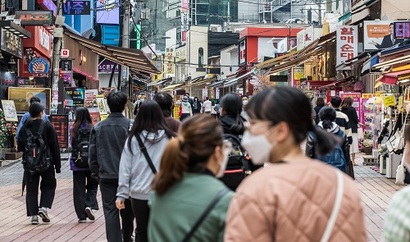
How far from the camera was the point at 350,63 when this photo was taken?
27.2 metres

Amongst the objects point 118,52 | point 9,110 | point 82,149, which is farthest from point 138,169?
point 118,52

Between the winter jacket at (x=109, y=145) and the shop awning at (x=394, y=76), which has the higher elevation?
the shop awning at (x=394, y=76)

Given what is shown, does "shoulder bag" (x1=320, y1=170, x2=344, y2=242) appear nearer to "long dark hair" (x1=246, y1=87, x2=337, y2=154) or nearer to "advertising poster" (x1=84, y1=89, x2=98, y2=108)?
"long dark hair" (x1=246, y1=87, x2=337, y2=154)

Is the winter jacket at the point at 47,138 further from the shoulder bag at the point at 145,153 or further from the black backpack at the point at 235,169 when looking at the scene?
the shoulder bag at the point at 145,153

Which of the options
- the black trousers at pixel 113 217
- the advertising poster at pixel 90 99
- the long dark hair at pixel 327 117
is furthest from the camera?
the advertising poster at pixel 90 99

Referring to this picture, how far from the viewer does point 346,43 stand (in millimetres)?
29859

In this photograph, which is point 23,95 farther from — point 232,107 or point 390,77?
point 232,107

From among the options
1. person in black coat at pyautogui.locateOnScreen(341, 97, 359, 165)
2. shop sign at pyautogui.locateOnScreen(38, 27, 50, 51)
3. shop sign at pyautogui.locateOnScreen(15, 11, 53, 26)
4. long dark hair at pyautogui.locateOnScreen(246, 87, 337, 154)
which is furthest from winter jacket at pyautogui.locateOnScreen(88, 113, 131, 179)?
shop sign at pyautogui.locateOnScreen(38, 27, 50, 51)

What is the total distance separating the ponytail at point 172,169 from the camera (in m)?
3.49

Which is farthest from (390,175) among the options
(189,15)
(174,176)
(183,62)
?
(189,15)

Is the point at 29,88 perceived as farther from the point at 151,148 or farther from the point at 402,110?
the point at 151,148

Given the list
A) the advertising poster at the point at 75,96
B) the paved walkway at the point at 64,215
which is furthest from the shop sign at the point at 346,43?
the paved walkway at the point at 64,215

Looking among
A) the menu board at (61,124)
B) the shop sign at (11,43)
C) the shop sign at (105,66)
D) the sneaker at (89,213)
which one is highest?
the shop sign at (105,66)

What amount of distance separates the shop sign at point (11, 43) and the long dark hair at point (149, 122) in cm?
1499
